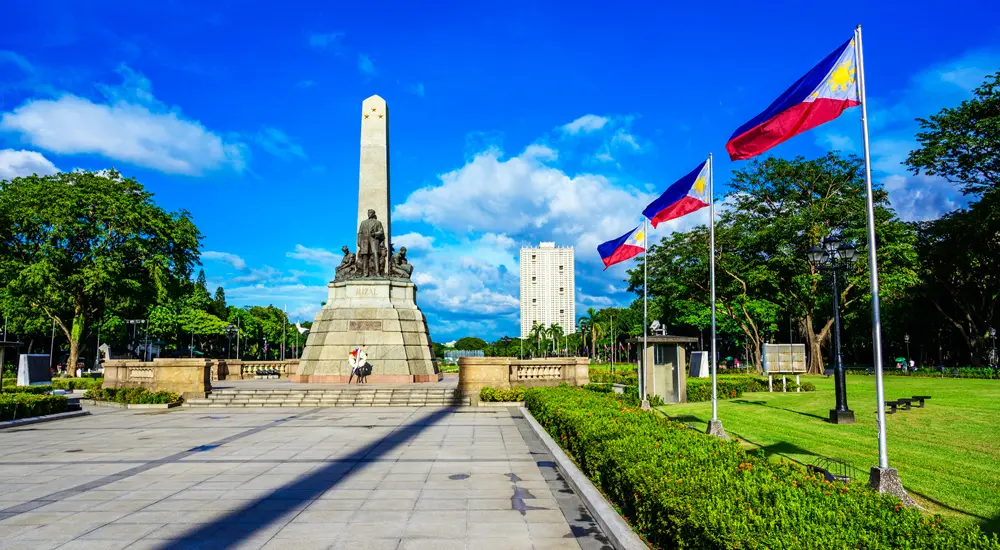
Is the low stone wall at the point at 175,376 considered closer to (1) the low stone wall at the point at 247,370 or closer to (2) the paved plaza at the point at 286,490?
(2) the paved plaza at the point at 286,490

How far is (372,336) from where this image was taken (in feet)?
97.9

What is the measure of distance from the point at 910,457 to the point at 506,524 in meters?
8.10

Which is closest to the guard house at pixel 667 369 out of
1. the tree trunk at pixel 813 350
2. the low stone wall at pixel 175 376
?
the low stone wall at pixel 175 376

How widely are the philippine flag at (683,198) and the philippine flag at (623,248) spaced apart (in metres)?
2.89

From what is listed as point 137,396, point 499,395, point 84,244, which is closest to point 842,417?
point 499,395

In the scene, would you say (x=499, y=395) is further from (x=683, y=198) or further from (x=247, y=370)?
(x=247, y=370)

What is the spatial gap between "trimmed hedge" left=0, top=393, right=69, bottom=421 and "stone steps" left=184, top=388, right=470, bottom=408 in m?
4.55

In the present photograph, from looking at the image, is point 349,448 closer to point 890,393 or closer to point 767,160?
point 890,393

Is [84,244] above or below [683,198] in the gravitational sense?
above

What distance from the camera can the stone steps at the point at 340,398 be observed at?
2412 cm

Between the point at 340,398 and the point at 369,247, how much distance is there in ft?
30.8

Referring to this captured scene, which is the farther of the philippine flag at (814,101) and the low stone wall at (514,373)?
the low stone wall at (514,373)

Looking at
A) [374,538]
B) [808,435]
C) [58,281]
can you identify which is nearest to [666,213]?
[808,435]

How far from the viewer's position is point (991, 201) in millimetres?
31422
